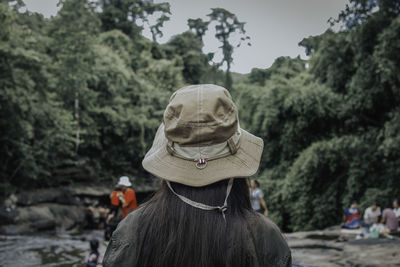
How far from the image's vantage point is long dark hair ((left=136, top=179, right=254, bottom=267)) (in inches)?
54.5

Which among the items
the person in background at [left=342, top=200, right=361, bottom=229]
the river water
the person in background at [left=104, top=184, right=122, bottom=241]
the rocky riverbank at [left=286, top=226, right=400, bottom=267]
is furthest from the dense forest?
the person in background at [left=104, top=184, right=122, bottom=241]

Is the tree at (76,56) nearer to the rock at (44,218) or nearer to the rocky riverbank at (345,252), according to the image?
the rock at (44,218)

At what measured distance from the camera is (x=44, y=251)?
12.4m

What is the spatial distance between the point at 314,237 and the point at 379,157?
4.34m

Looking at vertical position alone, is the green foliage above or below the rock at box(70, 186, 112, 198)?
above

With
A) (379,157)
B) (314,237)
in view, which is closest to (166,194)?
(314,237)

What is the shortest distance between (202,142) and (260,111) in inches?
727

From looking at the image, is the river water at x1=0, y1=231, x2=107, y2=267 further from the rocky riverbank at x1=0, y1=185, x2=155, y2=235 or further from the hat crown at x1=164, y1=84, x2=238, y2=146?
the hat crown at x1=164, y1=84, x2=238, y2=146

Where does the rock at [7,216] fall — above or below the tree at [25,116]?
below

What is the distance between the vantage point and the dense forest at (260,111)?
47.4 ft

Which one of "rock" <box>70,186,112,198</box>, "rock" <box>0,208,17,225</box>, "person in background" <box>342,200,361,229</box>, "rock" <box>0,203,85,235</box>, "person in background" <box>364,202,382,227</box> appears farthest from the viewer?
"rock" <box>70,186,112,198</box>

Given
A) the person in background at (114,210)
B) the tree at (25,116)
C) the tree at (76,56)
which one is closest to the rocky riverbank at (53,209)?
the tree at (25,116)

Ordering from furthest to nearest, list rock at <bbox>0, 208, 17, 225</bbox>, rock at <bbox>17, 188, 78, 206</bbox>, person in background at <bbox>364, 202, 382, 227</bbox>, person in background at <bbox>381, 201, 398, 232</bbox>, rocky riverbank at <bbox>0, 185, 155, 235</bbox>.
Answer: rock at <bbox>17, 188, 78, 206</bbox>, rocky riverbank at <bbox>0, 185, 155, 235</bbox>, rock at <bbox>0, 208, 17, 225</bbox>, person in background at <bbox>364, 202, 382, 227</bbox>, person in background at <bbox>381, 201, 398, 232</bbox>

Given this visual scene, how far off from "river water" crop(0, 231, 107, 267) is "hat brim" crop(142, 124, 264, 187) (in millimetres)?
8126
